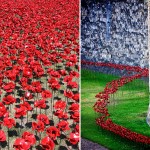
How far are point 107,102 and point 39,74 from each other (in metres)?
1.62

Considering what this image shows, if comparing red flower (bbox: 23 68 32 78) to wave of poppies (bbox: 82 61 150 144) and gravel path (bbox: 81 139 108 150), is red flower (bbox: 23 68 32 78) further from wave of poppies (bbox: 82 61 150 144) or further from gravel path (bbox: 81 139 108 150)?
gravel path (bbox: 81 139 108 150)

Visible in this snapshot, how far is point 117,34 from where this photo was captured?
41.9 ft

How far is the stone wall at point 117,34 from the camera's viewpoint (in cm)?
1241

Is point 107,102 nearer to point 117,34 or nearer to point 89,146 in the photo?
point 89,146

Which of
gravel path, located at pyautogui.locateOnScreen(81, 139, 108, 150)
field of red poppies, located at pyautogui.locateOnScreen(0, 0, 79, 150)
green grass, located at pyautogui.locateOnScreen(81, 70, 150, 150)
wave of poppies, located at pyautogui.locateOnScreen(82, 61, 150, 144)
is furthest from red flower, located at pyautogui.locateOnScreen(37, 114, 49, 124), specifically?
wave of poppies, located at pyautogui.locateOnScreen(82, 61, 150, 144)

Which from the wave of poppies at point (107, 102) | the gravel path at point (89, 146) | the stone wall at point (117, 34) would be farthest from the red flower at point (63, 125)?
the stone wall at point (117, 34)

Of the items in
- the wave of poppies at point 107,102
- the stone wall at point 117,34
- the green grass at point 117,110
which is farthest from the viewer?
the stone wall at point 117,34

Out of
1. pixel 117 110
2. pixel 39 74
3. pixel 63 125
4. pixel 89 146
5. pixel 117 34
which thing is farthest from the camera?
pixel 117 34

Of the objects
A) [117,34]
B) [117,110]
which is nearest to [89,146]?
[117,110]

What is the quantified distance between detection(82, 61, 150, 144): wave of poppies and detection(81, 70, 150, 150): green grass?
106mm

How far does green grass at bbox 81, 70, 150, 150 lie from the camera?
760 cm

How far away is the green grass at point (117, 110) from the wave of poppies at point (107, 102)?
0.35 ft

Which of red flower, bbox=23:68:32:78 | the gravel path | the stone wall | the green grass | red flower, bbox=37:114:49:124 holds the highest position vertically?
the stone wall

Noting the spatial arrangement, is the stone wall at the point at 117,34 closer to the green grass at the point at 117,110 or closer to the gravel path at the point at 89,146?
the green grass at the point at 117,110
